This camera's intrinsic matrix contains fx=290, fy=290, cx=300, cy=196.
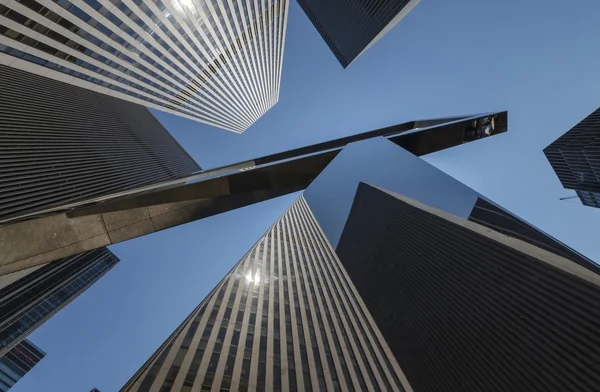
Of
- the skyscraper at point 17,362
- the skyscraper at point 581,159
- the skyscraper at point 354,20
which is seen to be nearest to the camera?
the skyscraper at point 354,20

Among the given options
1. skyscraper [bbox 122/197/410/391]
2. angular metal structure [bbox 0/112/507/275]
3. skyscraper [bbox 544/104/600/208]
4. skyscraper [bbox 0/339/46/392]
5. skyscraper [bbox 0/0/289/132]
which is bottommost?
skyscraper [bbox 0/339/46/392]

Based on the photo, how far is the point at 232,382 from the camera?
82.9 ft

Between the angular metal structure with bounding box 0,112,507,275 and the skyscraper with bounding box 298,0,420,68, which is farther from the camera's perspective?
the skyscraper with bounding box 298,0,420,68

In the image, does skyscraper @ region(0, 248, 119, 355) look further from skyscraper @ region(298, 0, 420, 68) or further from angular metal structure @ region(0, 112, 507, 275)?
skyscraper @ region(298, 0, 420, 68)

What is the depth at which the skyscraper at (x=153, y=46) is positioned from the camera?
3516cm

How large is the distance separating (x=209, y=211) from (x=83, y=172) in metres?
86.6

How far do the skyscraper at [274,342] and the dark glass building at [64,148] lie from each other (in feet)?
72.2

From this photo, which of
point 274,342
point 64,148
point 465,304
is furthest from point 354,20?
point 274,342

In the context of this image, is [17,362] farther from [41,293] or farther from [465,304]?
[465,304]

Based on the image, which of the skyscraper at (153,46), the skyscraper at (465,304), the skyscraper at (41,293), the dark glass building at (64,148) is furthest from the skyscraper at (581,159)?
the skyscraper at (41,293)

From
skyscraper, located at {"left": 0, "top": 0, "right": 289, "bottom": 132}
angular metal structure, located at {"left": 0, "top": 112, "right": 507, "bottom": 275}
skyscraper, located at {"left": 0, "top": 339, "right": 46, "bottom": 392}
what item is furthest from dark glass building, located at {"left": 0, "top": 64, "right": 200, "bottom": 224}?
skyscraper, located at {"left": 0, "top": 339, "right": 46, "bottom": 392}

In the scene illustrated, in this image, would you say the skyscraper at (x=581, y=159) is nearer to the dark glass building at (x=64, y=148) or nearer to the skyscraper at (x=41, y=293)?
the dark glass building at (x=64, y=148)

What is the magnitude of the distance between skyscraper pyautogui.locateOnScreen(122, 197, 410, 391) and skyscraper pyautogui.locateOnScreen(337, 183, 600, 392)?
32.5 ft

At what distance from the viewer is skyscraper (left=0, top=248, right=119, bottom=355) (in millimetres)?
83375
